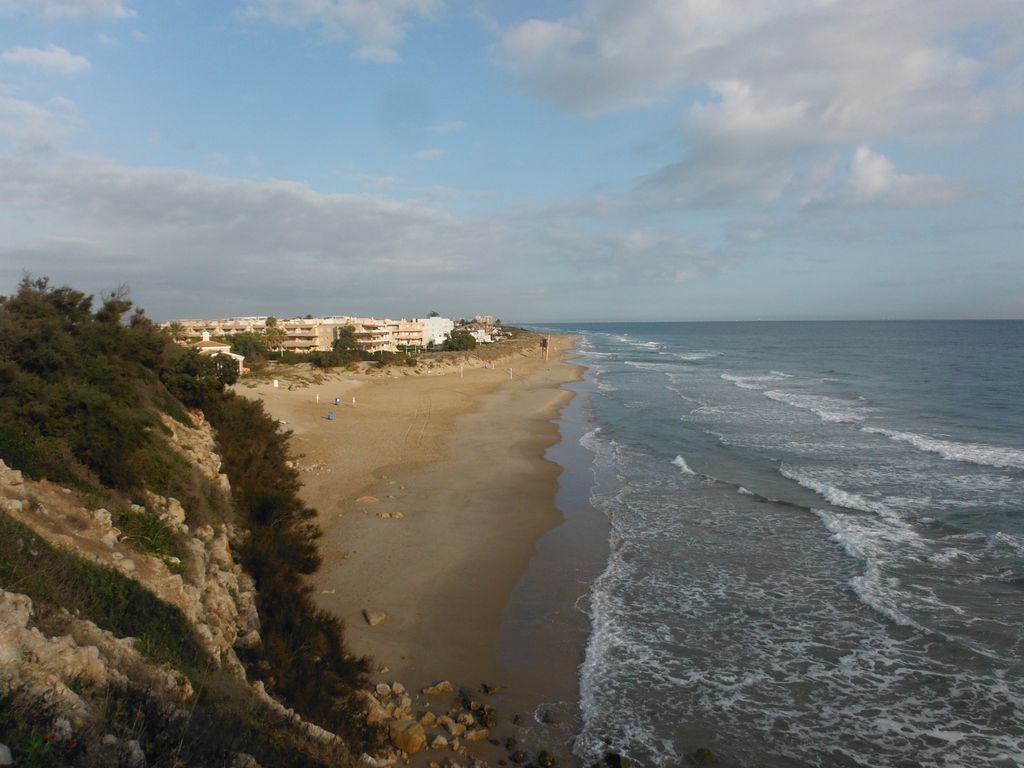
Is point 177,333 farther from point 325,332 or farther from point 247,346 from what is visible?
point 325,332

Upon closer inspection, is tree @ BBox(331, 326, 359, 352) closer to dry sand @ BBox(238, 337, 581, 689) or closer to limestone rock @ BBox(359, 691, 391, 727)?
dry sand @ BBox(238, 337, 581, 689)

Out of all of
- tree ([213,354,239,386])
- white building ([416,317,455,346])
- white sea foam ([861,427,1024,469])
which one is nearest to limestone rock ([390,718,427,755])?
tree ([213,354,239,386])

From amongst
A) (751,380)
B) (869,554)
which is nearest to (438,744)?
(869,554)

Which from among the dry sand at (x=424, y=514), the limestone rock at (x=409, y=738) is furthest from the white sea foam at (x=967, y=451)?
the limestone rock at (x=409, y=738)

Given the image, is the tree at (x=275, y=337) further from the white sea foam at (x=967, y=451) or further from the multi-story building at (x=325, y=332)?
the white sea foam at (x=967, y=451)

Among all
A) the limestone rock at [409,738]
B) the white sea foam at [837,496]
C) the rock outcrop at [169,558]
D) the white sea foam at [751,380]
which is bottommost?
the limestone rock at [409,738]

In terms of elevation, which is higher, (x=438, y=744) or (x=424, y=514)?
(x=424, y=514)
